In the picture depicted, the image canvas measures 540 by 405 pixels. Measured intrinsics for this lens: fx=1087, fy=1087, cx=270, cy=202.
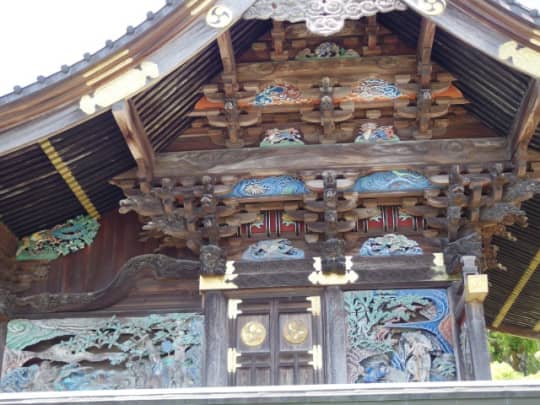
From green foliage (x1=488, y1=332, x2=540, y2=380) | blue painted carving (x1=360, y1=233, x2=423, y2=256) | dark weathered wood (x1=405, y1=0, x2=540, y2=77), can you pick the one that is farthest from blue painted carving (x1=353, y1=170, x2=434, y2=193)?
green foliage (x1=488, y1=332, x2=540, y2=380)

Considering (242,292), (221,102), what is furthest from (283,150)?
(242,292)

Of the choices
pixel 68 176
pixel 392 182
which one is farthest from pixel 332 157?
pixel 68 176

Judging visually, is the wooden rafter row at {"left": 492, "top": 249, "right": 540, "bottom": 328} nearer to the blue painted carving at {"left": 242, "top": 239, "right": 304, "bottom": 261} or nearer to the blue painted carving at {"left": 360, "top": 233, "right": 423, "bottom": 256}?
the blue painted carving at {"left": 360, "top": 233, "right": 423, "bottom": 256}

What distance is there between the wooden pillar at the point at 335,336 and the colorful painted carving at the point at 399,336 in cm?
6

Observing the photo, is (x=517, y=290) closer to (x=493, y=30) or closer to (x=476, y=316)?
(x=476, y=316)

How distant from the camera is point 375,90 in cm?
1023

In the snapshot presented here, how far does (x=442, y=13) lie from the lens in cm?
919

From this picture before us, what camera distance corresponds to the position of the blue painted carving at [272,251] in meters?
10.1

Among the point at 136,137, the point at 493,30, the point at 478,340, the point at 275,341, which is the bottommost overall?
the point at 478,340

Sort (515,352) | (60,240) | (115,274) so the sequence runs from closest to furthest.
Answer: (115,274), (60,240), (515,352)

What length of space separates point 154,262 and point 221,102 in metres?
1.64

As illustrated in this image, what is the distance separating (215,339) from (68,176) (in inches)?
80.6

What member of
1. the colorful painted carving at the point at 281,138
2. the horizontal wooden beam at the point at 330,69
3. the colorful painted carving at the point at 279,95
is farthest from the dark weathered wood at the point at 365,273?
the horizontal wooden beam at the point at 330,69

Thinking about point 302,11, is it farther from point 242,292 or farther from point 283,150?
point 242,292
